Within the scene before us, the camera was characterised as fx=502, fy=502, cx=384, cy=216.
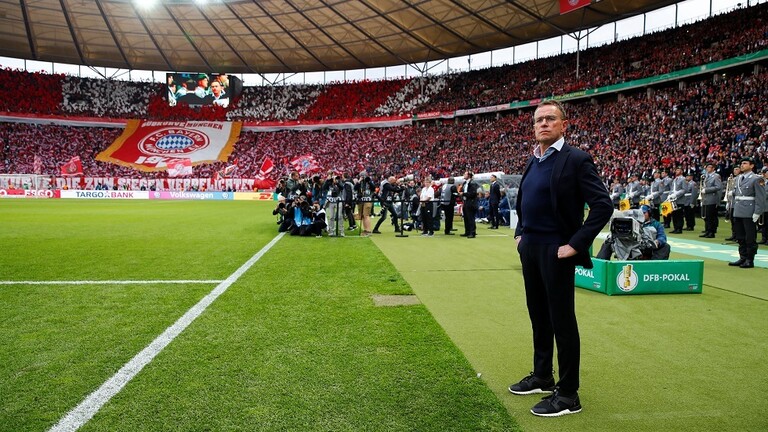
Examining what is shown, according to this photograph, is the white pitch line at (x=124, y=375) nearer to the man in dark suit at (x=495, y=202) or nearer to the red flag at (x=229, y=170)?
the man in dark suit at (x=495, y=202)

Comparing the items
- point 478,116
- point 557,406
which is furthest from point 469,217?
point 478,116

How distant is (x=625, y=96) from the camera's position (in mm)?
37344

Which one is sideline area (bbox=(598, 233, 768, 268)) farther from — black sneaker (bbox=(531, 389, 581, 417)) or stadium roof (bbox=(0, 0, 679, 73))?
stadium roof (bbox=(0, 0, 679, 73))

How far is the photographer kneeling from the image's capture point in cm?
743

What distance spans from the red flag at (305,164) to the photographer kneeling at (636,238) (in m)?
45.7

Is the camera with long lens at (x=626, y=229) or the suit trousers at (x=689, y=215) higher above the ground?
the camera with long lens at (x=626, y=229)

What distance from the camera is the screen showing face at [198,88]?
192 feet

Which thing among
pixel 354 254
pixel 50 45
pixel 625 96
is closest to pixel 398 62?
pixel 625 96

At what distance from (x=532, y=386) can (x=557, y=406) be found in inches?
13.0

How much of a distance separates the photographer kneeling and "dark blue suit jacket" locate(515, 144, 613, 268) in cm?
460

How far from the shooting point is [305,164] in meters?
52.8

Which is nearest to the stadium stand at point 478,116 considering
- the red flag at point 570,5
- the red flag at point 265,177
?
the red flag at point 265,177

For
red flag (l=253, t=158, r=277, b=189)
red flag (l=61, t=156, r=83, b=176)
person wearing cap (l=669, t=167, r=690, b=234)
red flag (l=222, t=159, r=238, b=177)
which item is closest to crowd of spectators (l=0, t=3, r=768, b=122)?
red flag (l=253, t=158, r=277, b=189)

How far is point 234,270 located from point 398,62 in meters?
48.1
